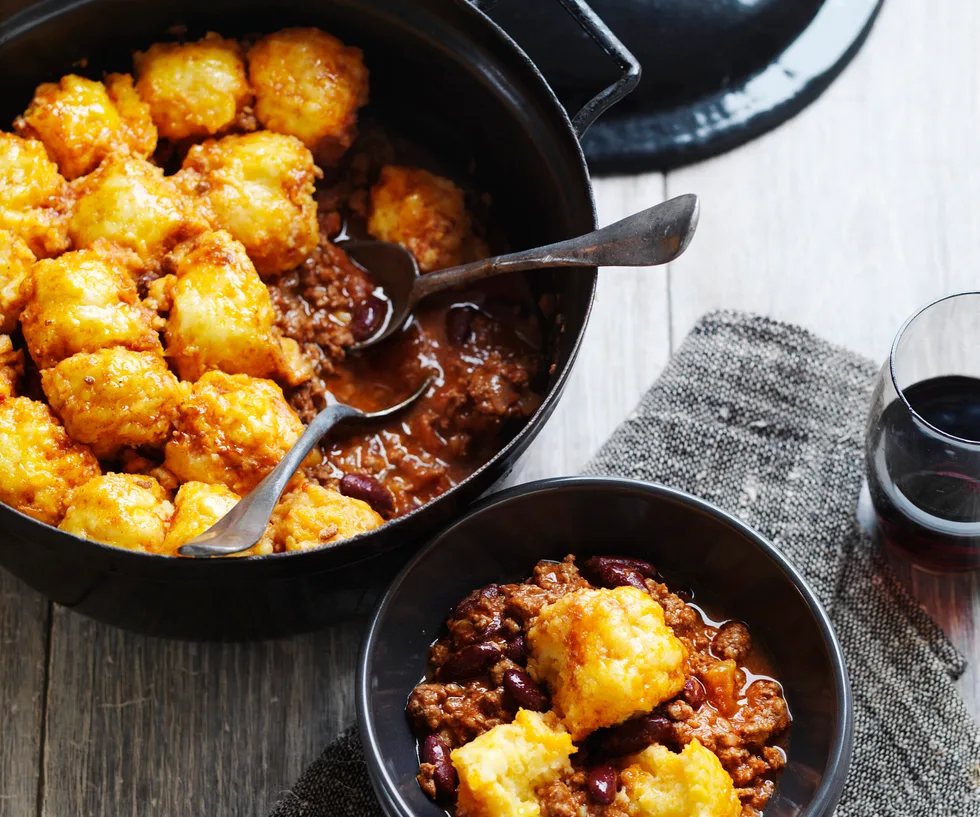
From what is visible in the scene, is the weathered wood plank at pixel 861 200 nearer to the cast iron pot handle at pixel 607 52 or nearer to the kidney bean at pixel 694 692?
the cast iron pot handle at pixel 607 52

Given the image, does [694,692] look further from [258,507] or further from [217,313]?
[217,313]

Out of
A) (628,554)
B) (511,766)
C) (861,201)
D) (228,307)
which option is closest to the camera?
(511,766)

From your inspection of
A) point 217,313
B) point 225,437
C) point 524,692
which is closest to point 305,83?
point 217,313

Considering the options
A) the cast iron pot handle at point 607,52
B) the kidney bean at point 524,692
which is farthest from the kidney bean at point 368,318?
the kidney bean at point 524,692

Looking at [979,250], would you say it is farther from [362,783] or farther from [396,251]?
Result: [362,783]

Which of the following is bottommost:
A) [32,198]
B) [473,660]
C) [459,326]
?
[473,660]

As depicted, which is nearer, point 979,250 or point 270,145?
point 270,145

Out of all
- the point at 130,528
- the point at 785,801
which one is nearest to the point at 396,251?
the point at 130,528
